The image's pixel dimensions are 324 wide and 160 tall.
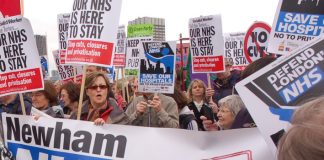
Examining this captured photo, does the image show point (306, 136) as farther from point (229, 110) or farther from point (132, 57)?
point (132, 57)

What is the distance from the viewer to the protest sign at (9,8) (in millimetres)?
4574

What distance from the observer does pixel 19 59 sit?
4.21m

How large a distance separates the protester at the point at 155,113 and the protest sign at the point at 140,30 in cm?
468

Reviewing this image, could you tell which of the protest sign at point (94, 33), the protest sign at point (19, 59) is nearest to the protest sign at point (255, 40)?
the protest sign at point (94, 33)

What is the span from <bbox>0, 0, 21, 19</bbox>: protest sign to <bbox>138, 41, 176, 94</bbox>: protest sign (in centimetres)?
151

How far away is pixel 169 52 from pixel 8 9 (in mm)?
1848

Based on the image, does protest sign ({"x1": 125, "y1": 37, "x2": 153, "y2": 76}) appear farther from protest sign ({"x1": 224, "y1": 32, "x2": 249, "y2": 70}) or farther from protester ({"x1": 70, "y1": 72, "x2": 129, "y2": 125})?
protester ({"x1": 70, "y1": 72, "x2": 129, "y2": 125})

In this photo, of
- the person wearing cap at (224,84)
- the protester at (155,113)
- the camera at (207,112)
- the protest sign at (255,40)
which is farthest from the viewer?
the protest sign at (255,40)

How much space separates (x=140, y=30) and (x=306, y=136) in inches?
342

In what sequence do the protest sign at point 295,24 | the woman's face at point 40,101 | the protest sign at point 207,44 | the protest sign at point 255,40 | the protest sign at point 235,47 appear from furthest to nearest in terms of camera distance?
the protest sign at point 235,47, the protest sign at point 255,40, the protest sign at point 207,44, the woman's face at point 40,101, the protest sign at point 295,24

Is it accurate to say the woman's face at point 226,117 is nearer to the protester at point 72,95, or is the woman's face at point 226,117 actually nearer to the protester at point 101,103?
the protester at point 101,103

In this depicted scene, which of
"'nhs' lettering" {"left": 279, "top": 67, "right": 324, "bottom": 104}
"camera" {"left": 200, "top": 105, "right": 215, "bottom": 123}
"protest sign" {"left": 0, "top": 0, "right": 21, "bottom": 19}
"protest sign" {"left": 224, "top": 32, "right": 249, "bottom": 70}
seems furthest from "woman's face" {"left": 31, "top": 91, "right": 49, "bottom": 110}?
Answer: "protest sign" {"left": 224, "top": 32, "right": 249, "bottom": 70}

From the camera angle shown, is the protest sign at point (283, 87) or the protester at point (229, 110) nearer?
the protest sign at point (283, 87)

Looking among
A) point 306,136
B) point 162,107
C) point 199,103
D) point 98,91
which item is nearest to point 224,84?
point 199,103
